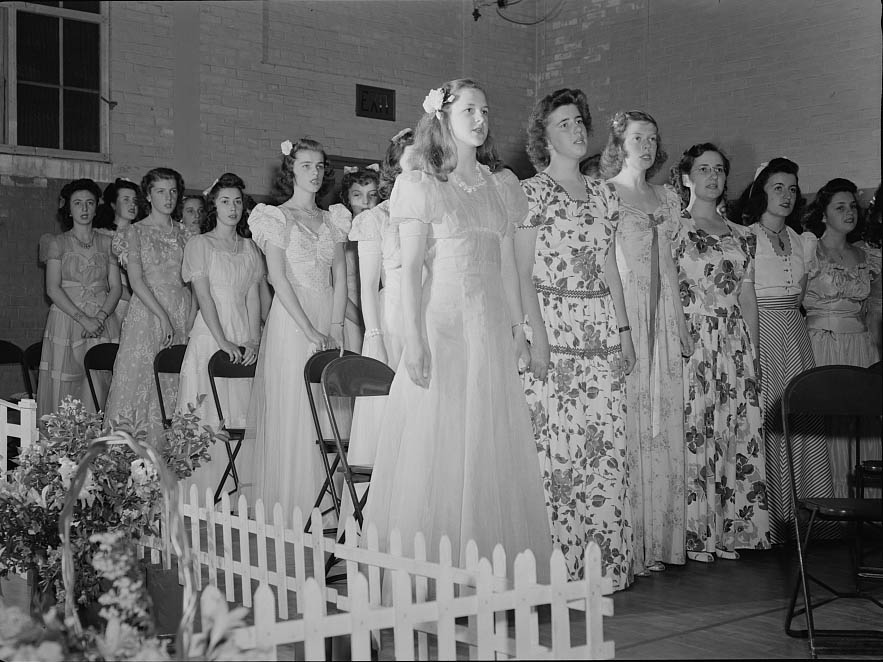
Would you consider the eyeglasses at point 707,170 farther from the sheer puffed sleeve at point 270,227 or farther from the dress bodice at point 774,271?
the sheer puffed sleeve at point 270,227

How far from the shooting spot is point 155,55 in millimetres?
9180

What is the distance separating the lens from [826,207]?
6.38 metres

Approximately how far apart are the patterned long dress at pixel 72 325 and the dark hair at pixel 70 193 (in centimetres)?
25

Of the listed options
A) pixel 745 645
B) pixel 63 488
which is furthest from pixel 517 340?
pixel 63 488

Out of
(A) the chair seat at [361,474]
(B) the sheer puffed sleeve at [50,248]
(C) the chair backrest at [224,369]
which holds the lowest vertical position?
(A) the chair seat at [361,474]

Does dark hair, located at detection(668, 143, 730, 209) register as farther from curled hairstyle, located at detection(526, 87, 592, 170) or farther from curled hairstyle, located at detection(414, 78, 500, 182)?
curled hairstyle, located at detection(414, 78, 500, 182)

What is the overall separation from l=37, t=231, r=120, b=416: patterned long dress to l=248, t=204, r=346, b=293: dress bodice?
82.7 inches

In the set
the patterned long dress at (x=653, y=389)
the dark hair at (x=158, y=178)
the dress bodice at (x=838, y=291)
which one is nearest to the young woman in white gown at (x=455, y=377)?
the patterned long dress at (x=653, y=389)

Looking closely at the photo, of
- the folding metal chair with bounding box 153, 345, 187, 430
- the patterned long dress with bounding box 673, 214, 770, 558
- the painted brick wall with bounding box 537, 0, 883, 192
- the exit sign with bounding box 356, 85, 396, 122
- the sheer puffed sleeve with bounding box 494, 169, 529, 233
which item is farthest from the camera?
the exit sign with bounding box 356, 85, 396, 122

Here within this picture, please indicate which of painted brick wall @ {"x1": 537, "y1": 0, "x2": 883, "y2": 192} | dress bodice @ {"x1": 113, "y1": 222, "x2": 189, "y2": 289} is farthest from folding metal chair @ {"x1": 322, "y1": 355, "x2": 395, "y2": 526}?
painted brick wall @ {"x1": 537, "y1": 0, "x2": 883, "y2": 192}

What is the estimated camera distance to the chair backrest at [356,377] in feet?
15.0

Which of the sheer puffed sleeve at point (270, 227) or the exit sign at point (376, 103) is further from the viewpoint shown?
the exit sign at point (376, 103)

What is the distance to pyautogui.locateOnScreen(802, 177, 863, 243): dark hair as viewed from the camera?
636 cm

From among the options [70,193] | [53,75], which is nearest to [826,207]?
[70,193]
